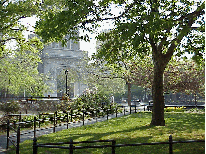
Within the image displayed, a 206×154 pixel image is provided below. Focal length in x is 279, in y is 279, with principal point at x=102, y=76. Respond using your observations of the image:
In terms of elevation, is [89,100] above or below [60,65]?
below

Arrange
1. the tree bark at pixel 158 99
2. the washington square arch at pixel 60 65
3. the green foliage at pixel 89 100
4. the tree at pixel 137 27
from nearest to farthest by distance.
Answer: the tree at pixel 137 27 → the tree bark at pixel 158 99 → the green foliage at pixel 89 100 → the washington square arch at pixel 60 65

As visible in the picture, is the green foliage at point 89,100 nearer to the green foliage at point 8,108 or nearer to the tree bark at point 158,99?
the green foliage at point 8,108

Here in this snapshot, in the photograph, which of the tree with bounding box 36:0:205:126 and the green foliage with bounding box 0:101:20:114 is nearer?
the tree with bounding box 36:0:205:126

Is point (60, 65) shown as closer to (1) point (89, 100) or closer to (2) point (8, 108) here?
(1) point (89, 100)

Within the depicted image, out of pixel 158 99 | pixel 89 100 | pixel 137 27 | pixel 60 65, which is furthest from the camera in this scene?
pixel 60 65

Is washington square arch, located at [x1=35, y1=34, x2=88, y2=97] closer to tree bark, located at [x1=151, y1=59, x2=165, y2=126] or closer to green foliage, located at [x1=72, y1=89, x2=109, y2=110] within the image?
green foliage, located at [x1=72, y1=89, x2=109, y2=110]

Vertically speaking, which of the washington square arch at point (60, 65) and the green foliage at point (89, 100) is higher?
the washington square arch at point (60, 65)

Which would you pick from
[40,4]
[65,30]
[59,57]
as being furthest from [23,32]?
[59,57]

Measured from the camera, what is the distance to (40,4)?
20.0 metres

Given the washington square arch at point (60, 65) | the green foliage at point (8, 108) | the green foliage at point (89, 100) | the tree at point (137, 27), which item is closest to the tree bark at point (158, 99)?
the tree at point (137, 27)

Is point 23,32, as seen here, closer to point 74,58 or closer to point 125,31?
point 125,31

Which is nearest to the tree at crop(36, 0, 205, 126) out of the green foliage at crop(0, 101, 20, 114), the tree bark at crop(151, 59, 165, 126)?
the tree bark at crop(151, 59, 165, 126)

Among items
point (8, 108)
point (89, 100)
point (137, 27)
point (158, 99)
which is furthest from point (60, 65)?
point (137, 27)

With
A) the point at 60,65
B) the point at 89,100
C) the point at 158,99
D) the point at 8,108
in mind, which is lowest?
the point at 8,108
